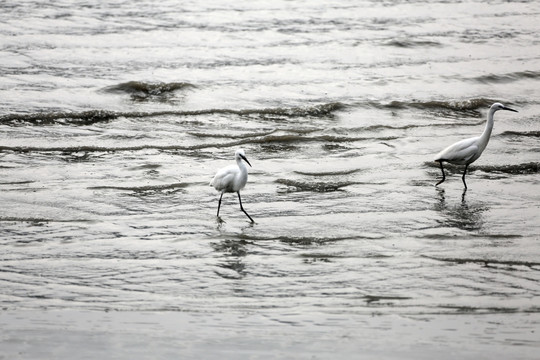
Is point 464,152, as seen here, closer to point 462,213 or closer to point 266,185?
point 462,213

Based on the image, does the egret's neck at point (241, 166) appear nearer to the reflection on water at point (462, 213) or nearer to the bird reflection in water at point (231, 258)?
the bird reflection in water at point (231, 258)

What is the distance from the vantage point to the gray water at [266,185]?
721cm

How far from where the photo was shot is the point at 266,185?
11.4 metres

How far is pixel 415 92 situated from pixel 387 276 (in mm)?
8547

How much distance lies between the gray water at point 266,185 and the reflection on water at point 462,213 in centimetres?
4

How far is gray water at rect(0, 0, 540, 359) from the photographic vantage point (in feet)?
23.6

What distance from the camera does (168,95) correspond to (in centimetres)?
1605

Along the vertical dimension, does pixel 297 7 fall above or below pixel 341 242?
above

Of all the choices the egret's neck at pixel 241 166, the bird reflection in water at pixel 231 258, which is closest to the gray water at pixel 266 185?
the bird reflection in water at pixel 231 258

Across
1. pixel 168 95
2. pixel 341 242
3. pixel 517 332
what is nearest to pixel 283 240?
pixel 341 242

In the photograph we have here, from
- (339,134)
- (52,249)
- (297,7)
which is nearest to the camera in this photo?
(52,249)

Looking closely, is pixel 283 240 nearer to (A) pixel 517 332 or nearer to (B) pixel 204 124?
(A) pixel 517 332

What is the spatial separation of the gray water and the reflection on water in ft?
0.13

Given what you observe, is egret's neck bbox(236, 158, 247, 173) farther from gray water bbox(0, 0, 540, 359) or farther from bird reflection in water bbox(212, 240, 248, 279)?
bird reflection in water bbox(212, 240, 248, 279)
